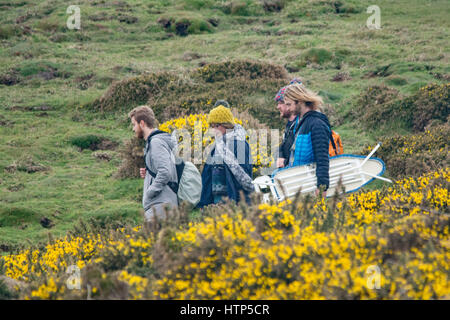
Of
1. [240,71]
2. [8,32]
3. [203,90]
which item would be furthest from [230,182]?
[8,32]

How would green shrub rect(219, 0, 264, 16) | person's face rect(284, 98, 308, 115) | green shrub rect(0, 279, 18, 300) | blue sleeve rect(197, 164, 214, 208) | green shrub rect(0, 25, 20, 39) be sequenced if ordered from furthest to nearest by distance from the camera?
green shrub rect(219, 0, 264, 16), green shrub rect(0, 25, 20, 39), blue sleeve rect(197, 164, 214, 208), person's face rect(284, 98, 308, 115), green shrub rect(0, 279, 18, 300)

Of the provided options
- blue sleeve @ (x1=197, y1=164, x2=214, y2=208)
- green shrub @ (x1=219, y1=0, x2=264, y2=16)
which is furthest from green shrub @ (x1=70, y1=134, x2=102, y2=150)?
green shrub @ (x1=219, y1=0, x2=264, y2=16)

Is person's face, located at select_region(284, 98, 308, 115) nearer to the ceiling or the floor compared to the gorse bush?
nearer to the ceiling

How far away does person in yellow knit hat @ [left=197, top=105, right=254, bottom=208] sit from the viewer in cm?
621

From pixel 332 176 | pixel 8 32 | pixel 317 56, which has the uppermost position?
pixel 8 32

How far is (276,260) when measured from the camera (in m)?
3.80

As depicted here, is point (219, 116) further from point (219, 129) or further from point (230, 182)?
point (230, 182)

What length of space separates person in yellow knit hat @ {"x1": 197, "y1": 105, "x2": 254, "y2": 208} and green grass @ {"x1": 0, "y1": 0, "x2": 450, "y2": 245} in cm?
189

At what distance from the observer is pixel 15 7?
36094 mm

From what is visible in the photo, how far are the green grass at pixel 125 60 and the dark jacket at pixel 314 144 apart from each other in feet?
9.42

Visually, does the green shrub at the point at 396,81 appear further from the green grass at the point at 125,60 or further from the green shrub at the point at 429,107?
the green shrub at the point at 429,107

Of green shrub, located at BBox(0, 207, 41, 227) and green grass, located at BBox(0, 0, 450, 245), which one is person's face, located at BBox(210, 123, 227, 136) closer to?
green grass, located at BBox(0, 0, 450, 245)

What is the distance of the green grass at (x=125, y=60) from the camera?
10.6 metres

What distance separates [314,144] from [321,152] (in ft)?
0.39
